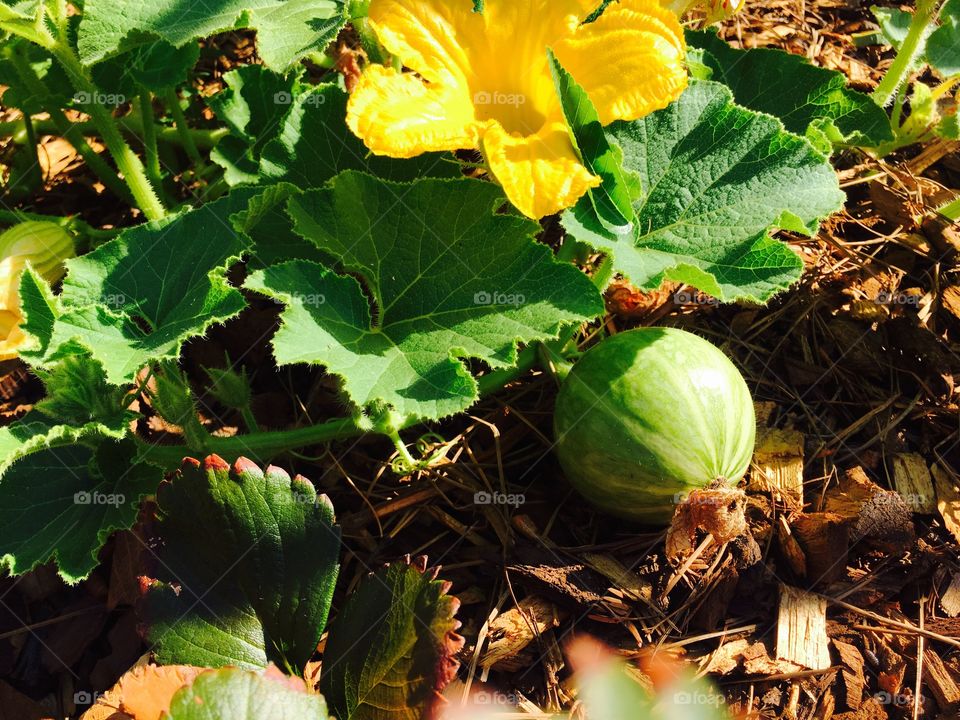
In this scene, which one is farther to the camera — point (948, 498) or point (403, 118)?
point (948, 498)

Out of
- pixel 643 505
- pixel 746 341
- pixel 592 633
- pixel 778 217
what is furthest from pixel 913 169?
pixel 592 633

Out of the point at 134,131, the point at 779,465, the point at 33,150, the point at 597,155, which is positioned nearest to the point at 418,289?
the point at 597,155

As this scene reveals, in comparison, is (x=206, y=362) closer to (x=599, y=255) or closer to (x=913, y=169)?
(x=599, y=255)

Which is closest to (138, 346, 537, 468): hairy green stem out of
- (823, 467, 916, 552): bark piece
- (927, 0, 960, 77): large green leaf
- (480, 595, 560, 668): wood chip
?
(480, 595, 560, 668): wood chip

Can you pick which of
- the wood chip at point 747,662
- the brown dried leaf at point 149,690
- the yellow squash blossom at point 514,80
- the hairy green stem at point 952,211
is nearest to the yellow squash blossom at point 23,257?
the brown dried leaf at point 149,690

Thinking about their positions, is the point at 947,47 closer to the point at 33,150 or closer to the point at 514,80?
the point at 514,80

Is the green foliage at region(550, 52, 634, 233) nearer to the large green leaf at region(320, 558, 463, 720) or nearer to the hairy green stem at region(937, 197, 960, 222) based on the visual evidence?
the large green leaf at region(320, 558, 463, 720)

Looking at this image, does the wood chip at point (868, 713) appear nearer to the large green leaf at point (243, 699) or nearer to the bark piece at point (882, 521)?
the bark piece at point (882, 521)

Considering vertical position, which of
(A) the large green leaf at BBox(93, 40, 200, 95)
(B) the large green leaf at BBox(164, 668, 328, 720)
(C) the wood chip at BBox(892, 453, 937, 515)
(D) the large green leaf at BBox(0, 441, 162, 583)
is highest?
(A) the large green leaf at BBox(93, 40, 200, 95)
